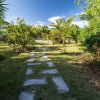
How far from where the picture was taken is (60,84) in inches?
368

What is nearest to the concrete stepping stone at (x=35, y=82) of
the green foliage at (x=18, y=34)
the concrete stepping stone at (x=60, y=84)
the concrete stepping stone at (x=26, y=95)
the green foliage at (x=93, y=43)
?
the concrete stepping stone at (x=60, y=84)

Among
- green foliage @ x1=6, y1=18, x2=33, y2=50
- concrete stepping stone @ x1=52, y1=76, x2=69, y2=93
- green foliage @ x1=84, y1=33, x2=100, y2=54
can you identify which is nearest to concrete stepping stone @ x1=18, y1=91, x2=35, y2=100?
concrete stepping stone @ x1=52, y1=76, x2=69, y2=93

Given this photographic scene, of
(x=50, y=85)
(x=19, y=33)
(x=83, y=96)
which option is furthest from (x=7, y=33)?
(x=83, y=96)

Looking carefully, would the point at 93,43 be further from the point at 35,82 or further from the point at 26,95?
the point at 26,95

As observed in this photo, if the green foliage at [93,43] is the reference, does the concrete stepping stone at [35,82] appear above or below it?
below

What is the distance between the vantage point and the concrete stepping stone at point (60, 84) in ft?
27.5

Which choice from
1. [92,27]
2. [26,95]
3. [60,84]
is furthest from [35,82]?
[92,27]

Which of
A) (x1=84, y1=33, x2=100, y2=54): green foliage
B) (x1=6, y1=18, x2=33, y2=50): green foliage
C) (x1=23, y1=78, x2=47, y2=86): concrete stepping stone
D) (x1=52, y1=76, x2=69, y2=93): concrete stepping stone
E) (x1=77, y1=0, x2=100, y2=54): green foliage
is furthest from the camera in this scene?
(x1=6, y1=18, x2=33, y2=50): green foliage

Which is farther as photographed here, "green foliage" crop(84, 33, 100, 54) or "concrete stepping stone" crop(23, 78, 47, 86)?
"green foliage" crop(84, 33, 100, 54)

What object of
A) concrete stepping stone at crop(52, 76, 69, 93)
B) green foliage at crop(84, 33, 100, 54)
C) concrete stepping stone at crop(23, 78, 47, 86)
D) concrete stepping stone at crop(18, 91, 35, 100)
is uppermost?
green foliage at crop(84, 33, 100, 54)

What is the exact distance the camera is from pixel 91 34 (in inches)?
640

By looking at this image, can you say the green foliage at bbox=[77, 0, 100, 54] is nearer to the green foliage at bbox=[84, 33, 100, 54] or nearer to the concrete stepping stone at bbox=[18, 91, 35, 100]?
the green foliage at bbox=[84, 33, 100, 54]

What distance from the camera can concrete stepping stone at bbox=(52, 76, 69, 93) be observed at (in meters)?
8.38

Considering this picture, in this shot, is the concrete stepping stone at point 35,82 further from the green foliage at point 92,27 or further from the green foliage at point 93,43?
the green foliage at point 92,27
